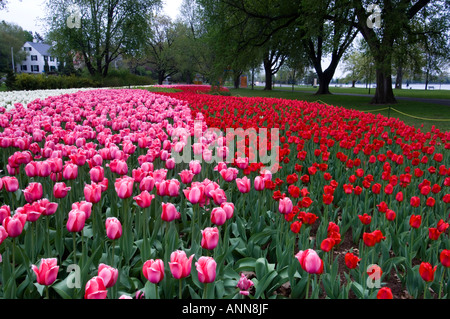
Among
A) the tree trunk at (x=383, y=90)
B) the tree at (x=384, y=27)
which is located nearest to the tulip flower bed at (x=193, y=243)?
the tree at (x=384, y=27)

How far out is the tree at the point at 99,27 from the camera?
36375 millimetres

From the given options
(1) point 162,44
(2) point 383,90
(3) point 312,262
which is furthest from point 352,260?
(1) point 162,44

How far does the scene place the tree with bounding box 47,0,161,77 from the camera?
36.4m

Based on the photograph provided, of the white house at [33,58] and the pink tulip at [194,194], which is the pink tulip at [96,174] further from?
the white house at [33,58]

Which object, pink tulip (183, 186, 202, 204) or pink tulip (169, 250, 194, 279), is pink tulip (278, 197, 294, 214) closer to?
pink tulip (183, 186, 202, 204)

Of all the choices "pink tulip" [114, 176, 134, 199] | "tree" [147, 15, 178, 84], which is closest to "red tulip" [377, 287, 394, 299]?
"pink tulip" [114, 176, 134, 199]

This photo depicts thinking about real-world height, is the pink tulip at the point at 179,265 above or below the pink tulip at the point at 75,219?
below

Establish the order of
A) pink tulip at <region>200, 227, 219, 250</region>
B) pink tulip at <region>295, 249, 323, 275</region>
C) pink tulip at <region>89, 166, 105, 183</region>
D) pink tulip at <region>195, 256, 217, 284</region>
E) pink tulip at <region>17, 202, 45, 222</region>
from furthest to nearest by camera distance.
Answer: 1. pink tulip at <region>89, 166, 105, 183</region>
2. pink tulip at <region>17, 202, 45, 222</region>
3. pink tulip at <region>200, 227, 219, 250</region>
4. pink tulip at <region>295, 249, 323, 275</region>
5. pink tulip at <region>195, 256, 217, 284</region>

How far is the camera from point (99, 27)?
3766cm

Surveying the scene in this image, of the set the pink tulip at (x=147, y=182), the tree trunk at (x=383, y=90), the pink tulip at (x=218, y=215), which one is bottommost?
the pink tulip at (x=218, y=215)

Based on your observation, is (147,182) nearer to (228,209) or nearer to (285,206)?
(228,209)

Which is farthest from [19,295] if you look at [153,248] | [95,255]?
[153,248]

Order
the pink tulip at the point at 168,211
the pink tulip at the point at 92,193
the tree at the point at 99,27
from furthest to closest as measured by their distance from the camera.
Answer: the tree at the point at 99,27 → the pink tulip at the point at 92,193 → the pink tulip at the point at 168,211
